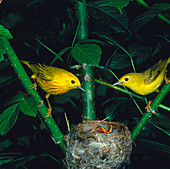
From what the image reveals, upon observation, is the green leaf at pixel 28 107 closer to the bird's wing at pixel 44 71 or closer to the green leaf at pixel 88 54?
the green leaf at pixel 88 54

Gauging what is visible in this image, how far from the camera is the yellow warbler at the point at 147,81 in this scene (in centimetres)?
206

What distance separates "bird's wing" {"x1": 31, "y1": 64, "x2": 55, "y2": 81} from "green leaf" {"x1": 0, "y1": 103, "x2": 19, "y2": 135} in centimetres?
62

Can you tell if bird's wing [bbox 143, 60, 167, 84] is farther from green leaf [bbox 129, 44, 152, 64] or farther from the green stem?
the green stem

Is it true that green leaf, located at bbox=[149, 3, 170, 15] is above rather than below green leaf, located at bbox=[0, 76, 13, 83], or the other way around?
above

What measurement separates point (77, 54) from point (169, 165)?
1.54 m

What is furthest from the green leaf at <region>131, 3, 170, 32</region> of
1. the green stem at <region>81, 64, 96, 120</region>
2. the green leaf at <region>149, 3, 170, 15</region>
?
the green stem at <region>81, 64, 96, 120</region>

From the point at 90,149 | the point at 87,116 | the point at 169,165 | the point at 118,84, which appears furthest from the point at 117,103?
the point at 169,165

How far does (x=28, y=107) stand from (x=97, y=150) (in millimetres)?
612

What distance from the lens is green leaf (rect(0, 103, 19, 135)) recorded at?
4.72ft

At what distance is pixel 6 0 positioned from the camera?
2.15 metres

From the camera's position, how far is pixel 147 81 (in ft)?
7.21

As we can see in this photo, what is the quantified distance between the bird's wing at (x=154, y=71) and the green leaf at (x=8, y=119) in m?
1.19

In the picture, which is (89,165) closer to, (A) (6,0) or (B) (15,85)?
(B) (15,85)

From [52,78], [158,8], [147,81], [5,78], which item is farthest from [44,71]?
[158,8]
